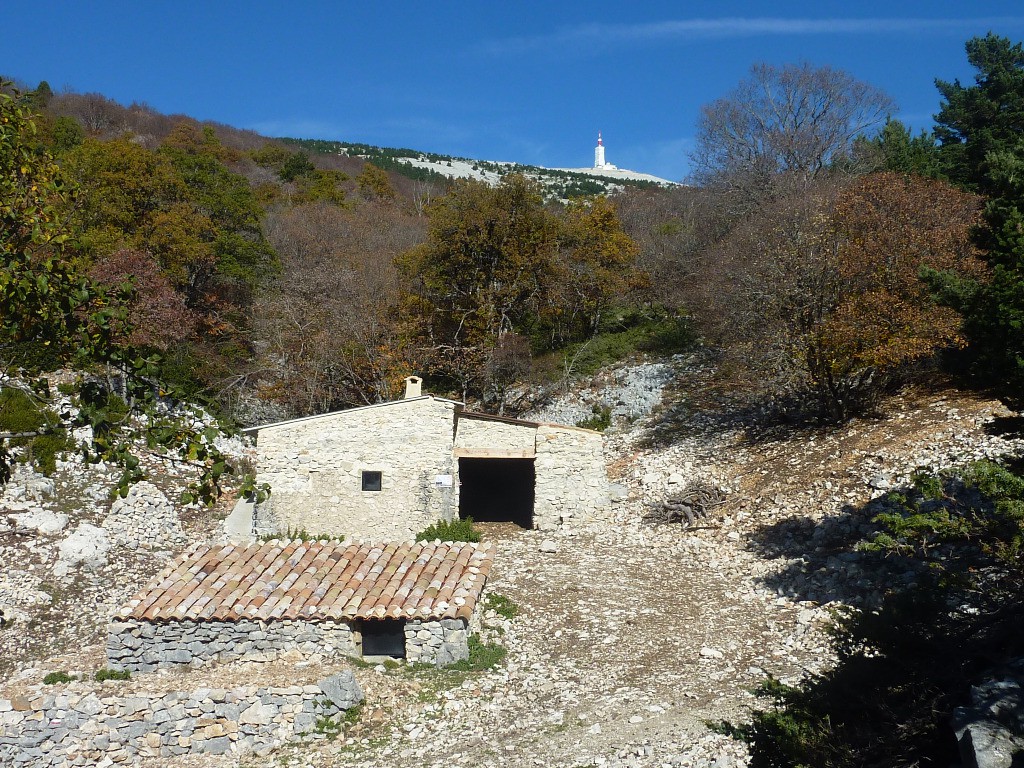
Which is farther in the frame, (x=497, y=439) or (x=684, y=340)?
(x=684, y=340)

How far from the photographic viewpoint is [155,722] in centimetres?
971

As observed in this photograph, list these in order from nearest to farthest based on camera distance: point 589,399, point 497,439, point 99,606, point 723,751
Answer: point 723,751
point 99,606
point 497,439
point 589,399

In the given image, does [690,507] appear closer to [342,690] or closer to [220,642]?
[342,690]

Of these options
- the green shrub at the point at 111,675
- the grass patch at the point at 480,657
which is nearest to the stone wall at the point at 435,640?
the grass patch at the point at 480,657

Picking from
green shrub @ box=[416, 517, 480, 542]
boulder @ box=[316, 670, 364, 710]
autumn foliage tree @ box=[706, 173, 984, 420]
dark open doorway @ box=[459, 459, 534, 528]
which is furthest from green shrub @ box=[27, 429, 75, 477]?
autumn foliage tree @ box=[706, 173, 984, 420]

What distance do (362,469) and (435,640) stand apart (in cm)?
651

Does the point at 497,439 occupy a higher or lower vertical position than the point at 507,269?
lower

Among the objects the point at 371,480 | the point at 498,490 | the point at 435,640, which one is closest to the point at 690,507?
the point at 498,490

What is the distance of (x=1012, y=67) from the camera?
27234mm

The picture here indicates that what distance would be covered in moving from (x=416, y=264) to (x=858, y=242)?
14961 mm

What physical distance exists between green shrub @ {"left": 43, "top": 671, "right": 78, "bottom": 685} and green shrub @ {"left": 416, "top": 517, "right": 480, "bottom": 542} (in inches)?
286

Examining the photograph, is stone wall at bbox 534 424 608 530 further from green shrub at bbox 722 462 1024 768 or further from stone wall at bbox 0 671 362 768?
Result: green shrub at bbox 722 462 1024 768

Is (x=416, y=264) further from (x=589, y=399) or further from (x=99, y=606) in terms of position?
(x=99, y=606)

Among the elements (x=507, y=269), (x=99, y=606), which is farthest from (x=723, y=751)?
(x=507, y=269)
